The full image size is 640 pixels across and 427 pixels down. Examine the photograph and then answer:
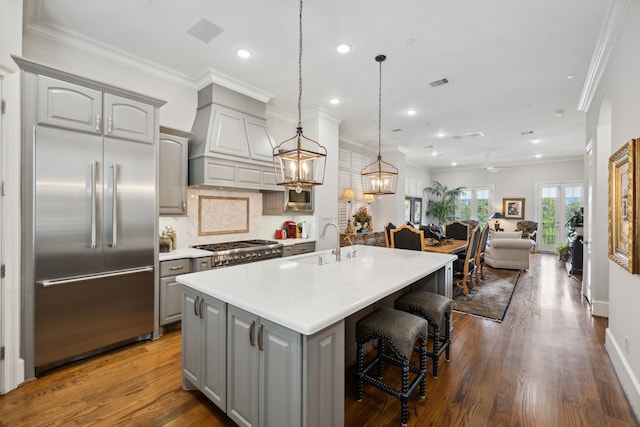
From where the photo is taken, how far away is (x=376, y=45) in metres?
3.02

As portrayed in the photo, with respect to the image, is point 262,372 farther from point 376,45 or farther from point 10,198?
point 376,45

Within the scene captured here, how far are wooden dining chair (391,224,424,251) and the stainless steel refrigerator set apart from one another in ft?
11.3

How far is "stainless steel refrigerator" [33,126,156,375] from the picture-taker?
7.66 feet

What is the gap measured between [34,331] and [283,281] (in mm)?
2119

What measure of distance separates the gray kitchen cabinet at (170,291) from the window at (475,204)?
10523 millimetres

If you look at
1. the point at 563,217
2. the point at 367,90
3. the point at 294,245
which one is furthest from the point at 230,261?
the point at 563,217

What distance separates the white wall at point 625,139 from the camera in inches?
80.0

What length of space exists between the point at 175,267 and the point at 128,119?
1.59m

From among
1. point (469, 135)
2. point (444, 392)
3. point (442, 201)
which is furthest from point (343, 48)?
point (442, 201)

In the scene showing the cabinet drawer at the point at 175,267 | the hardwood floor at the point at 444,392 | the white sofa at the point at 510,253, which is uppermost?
the cabinet drawer at the point at 175,267

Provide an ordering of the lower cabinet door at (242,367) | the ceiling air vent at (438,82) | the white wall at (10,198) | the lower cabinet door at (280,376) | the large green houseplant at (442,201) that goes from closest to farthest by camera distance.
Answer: the lower cabinet door at (280,376) < the lower cabinet door at (242,367) < the white wall at (10,198) < the ceiling air vent at (438,82) < the large green houseplant at (442,201)

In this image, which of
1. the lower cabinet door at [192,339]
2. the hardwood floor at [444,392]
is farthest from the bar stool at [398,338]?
the lower cabinet door at [192,339]

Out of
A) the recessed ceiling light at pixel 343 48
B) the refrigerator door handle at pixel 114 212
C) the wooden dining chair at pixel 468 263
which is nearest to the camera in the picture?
the refrigerator door handle at pixel 114 212

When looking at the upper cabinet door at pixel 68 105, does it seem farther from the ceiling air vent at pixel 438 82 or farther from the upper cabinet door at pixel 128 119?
the ceiling air vent at pixel 438 82
